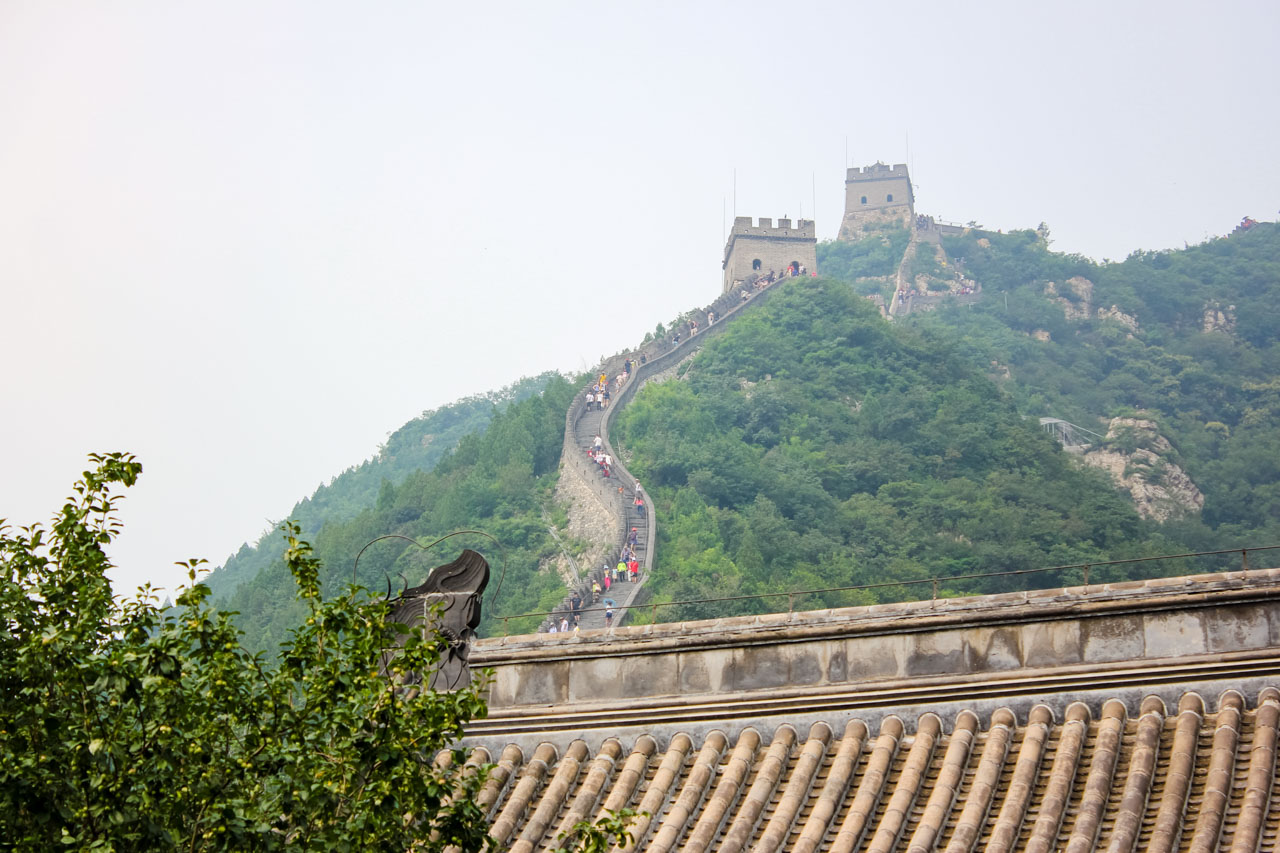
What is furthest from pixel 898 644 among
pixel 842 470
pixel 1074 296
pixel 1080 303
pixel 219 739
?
pixel 1074 296

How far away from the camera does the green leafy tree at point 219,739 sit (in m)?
7.87

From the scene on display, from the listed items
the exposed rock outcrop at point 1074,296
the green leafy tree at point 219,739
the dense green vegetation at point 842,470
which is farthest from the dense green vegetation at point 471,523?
the exposed rock outcrop at point 1074,296

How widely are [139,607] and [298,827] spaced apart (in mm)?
1644

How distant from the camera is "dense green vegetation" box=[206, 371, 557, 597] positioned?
9619 centimetres

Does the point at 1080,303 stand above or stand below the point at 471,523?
above

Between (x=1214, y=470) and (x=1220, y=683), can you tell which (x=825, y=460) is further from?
(x=1220, y=683)

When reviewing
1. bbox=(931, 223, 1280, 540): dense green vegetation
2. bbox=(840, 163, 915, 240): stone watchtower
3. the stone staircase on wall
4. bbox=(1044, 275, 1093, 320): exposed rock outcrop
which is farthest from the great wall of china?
bbox=(840, 163, 915, 240): stone watchtower

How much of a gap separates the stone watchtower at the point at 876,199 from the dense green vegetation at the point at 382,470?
29292 millimetres

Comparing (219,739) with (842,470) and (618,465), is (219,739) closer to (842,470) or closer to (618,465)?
(618,465)

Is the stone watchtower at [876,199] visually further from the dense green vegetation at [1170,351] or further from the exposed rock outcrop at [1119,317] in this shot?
the exposed rock outcrop at [1119,317]

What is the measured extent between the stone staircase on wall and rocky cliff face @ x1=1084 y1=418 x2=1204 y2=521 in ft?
67.5

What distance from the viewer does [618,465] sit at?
65.6 meters

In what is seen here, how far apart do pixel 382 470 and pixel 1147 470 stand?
55.2 metres

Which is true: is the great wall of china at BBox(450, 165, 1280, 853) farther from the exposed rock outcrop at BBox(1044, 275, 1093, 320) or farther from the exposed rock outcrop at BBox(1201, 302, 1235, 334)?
the exposed rock outcrop at BBox(1044, 275, 1093, 320)
